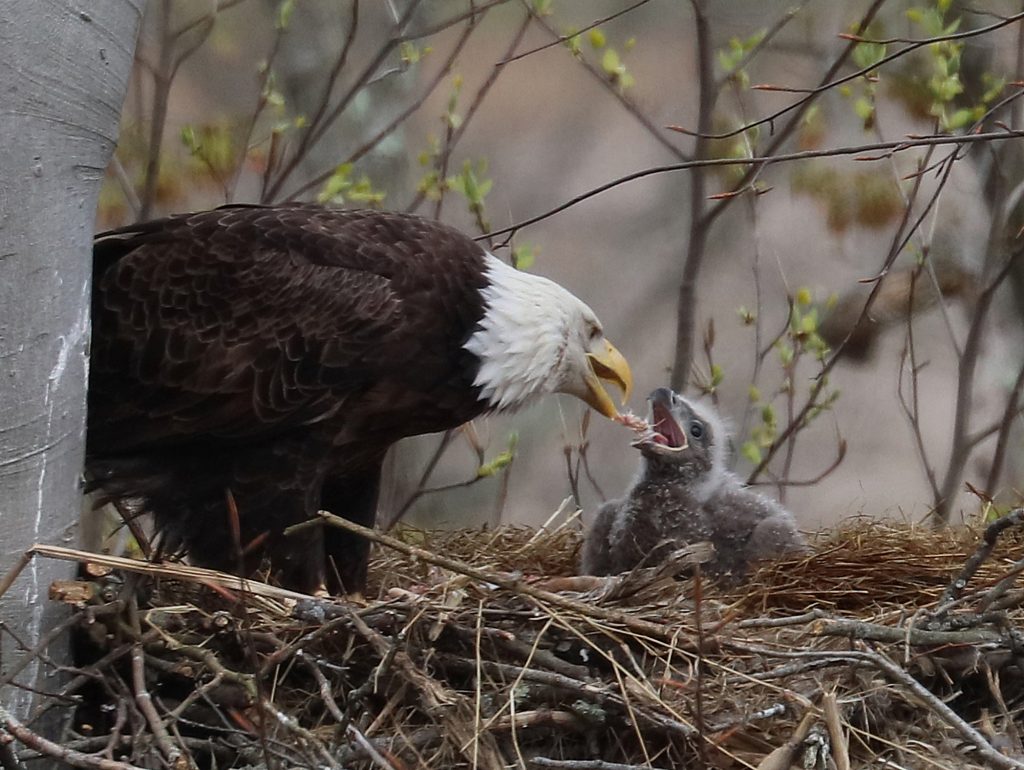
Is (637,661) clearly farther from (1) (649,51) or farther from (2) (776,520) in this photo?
(1) (649,51)

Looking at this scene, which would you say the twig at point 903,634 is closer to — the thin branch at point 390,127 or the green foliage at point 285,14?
the thin branch at point 390,127

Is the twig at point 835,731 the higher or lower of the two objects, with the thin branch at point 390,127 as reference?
lower

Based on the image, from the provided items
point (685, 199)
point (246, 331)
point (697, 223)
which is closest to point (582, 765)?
point (246, 331)

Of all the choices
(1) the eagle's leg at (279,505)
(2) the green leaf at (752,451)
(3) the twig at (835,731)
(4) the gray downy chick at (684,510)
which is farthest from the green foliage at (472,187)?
(3) the twig at (835,731)

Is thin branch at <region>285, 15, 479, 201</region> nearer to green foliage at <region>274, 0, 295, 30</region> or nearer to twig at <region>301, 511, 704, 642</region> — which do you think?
green foliage at <region>274, 0, 295, 30</region>

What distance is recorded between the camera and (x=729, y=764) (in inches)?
69.8

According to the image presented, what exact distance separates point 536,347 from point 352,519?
0.57m

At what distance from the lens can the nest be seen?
1.75 metres

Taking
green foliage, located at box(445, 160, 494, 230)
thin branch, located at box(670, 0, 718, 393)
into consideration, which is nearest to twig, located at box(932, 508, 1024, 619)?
green foliage, located at box(445, 160, 494, 230)

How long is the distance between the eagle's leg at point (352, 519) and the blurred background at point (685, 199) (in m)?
0.88

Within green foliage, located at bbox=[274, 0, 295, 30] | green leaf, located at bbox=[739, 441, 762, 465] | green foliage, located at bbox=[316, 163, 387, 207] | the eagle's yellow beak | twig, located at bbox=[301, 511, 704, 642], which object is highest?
green foliage, located at bbox=[274, 0, 295, 30]

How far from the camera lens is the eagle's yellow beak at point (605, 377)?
2.86 m

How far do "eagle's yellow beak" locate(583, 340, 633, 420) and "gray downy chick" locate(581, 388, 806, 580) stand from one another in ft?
0.33

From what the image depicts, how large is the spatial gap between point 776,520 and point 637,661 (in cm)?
92
